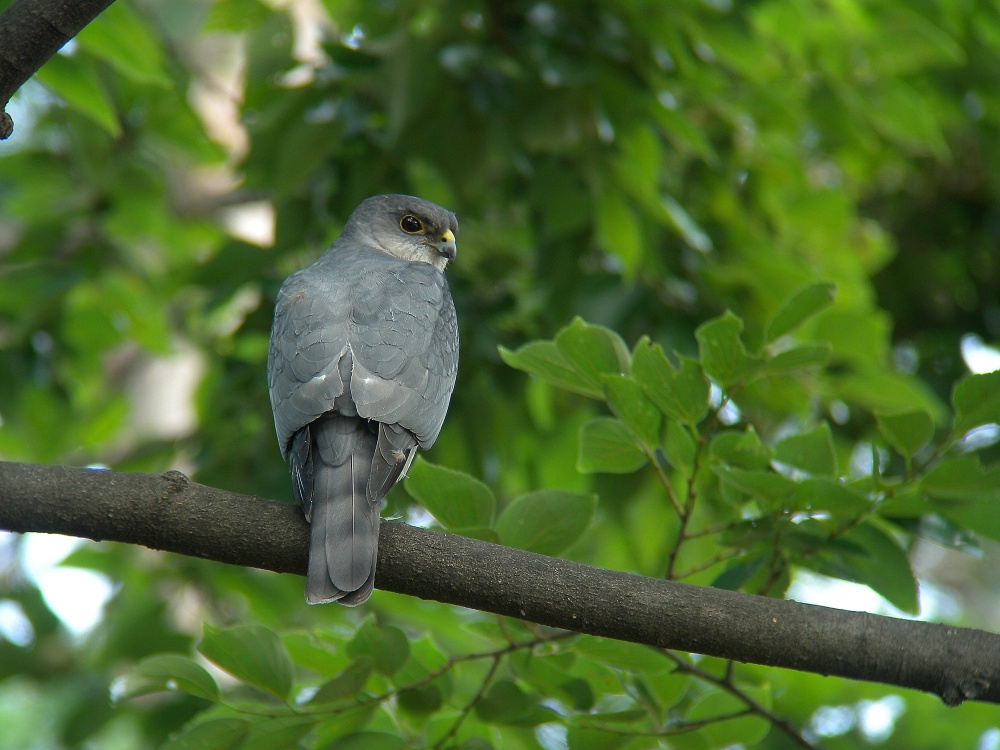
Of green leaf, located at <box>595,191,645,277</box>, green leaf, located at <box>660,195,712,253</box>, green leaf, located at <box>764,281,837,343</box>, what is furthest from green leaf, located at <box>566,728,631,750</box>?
green leaf, located at <box>660,195,712,253</box>

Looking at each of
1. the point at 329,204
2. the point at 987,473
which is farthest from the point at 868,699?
the point at 329,204

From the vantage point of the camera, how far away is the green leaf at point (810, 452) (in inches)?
90.6

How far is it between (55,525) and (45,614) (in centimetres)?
276

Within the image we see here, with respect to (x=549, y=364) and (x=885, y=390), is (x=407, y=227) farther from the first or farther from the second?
(x=885, y=390)

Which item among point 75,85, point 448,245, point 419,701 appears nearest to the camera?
point 419,701

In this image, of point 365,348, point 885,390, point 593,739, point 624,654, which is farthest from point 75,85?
point 885,390

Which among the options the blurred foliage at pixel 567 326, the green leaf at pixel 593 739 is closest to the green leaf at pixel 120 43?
the blurred foliage at pixel 567 326

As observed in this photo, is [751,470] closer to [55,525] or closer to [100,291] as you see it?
[55,525]

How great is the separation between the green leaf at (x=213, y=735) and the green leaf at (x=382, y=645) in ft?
1.08

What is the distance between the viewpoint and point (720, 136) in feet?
15.4

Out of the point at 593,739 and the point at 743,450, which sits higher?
the point at 743,450

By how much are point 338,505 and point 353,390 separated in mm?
395

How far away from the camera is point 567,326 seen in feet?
7.89

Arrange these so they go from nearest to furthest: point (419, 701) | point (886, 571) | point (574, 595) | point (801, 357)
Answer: point (574, 595) → point (801, 357) → point (886, 571) → point (419, 701)
